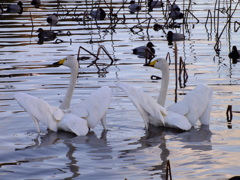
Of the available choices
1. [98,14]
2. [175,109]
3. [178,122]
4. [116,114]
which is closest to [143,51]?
[116,114]

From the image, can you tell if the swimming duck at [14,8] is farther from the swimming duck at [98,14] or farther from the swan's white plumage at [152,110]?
the swan's white plumage at [152,110]

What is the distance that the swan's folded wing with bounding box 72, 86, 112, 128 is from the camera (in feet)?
30.5

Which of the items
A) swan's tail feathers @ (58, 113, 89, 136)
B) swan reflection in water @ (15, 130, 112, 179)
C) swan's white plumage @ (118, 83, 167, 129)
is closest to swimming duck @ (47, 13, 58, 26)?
swan reflection in water @ (15, 130, 112, 179)

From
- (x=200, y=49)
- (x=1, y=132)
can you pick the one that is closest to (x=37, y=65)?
(x=200, y=49)

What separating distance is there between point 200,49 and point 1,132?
30.4 ft

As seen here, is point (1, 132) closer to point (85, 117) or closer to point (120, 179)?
point (85, 117)

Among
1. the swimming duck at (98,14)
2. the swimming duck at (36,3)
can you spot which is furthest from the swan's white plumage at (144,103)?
the swimming duck at (36,3)

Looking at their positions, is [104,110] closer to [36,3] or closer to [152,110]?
[152,110]

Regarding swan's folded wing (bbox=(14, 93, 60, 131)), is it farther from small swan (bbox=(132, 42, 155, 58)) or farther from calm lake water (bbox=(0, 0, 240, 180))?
small swan (bbox=(132, 42, 155, 58))

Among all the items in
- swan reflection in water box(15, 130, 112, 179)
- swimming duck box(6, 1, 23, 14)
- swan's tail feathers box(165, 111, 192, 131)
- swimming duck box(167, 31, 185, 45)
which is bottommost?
swan reflection in water box(15, 130, 112, 179)

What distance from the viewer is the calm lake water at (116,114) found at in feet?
25.0

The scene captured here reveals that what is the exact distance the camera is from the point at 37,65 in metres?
15.2

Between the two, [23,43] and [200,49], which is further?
[23,43]

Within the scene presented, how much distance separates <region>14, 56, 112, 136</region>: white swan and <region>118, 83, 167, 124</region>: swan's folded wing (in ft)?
1.25
